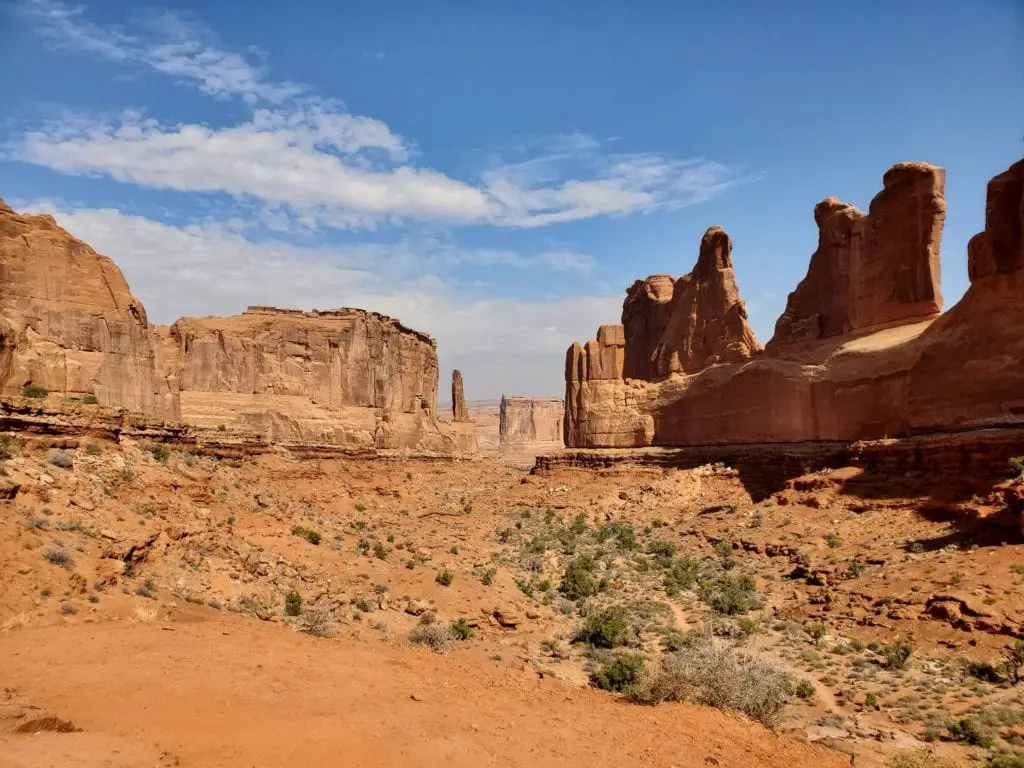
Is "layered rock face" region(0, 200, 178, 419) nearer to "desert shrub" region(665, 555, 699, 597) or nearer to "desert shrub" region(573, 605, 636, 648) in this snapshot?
"desert shrub" region(573, 605, 636, 648)

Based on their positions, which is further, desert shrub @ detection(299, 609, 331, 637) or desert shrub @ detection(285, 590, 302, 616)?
desert shrub @ detection(285, 590, 302, 616)

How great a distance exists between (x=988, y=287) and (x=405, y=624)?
20.0 m

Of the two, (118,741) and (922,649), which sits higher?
(118,741)

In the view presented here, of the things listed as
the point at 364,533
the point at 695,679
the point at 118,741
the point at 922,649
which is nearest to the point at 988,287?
the point at 922,649

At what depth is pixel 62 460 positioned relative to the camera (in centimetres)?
1652

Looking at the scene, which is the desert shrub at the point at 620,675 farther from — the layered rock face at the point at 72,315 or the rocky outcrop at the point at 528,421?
the rocky outcrop at the point at 528,421

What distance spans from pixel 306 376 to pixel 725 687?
38786 millimetres

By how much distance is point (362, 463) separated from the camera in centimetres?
4194

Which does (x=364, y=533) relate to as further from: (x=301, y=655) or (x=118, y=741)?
(x=118, y=741)

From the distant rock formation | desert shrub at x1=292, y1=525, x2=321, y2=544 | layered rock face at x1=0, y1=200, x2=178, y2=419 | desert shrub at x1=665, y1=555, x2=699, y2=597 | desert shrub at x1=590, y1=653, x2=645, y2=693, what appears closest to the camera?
desert shrub at x1=590, y1=653, x2=645, y2=693

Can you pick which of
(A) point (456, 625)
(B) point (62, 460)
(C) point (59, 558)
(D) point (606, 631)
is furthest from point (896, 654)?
(B) point (62, 460)

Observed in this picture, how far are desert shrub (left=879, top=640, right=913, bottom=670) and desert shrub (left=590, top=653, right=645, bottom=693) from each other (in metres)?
4.62

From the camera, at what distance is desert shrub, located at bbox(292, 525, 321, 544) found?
19.0 meters

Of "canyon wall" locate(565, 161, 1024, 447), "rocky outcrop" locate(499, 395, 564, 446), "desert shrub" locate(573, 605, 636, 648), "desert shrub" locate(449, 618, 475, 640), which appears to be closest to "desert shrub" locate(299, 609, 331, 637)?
"desert shrub" locate(449, 618, 475, 640)
